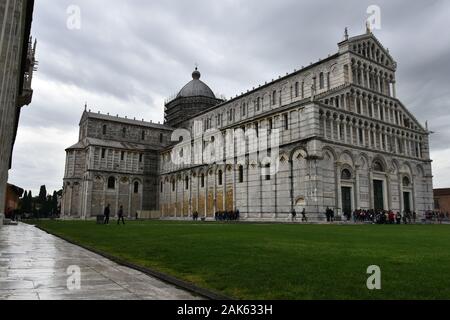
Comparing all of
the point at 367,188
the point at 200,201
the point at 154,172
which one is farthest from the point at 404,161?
the point at 154,172

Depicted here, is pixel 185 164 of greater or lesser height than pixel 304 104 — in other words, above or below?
below

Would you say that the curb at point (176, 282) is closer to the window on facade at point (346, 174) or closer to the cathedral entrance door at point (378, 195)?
the window on facade at point (346, 174)

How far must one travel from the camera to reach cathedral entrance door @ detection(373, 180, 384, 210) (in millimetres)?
39375

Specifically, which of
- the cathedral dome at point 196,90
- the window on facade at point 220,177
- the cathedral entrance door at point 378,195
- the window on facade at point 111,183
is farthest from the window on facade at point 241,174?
the cathedral dome at point 196,90

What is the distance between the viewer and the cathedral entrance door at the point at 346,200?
36.4m

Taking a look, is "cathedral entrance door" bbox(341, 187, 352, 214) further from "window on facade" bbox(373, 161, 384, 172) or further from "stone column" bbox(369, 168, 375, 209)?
"window on facade" bbox(373, 161, 384, 172)

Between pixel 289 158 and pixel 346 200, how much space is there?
22.9 feet

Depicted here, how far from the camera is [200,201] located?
49469 mm

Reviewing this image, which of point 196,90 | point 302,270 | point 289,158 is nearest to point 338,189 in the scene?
point 289,158

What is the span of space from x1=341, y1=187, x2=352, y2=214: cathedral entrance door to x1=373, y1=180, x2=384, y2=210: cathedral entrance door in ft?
12.3

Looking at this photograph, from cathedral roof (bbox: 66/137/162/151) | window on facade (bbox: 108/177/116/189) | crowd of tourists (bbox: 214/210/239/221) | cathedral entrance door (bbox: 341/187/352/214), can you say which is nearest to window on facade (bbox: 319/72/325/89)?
cathedral entrance door (bbox: 341/187/352/214)

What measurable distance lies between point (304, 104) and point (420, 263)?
2931 cm
